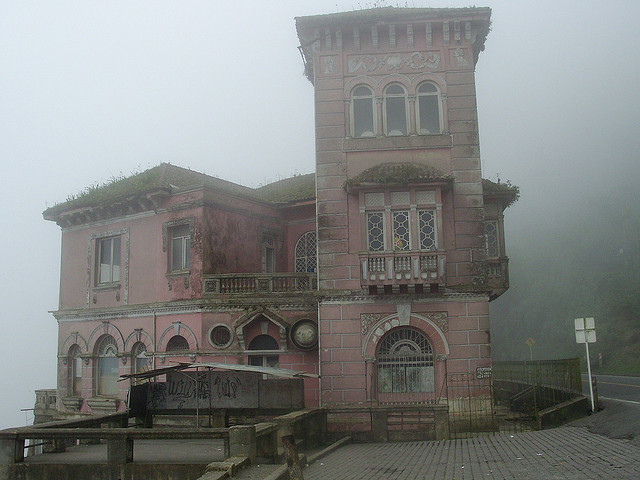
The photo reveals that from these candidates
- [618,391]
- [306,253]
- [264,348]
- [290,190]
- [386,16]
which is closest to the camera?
[386,16]

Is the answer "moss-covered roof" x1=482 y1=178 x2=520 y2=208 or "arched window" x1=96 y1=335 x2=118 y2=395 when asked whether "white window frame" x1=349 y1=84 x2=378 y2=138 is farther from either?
"arched window" x1=96 y1=335 x2=118 y2=395

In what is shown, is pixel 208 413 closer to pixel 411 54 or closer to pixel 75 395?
pixel 75 395

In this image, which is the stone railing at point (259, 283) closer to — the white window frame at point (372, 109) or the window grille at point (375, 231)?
the window grille at point (375, 231)

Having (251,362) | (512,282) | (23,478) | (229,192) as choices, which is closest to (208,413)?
(251,362)

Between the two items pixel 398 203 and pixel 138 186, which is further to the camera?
pixel 138 186

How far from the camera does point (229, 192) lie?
25.3m

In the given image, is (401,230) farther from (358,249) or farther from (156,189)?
(156,189)

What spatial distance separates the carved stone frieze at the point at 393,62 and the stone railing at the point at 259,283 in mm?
7175

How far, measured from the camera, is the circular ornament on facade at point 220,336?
2339cm

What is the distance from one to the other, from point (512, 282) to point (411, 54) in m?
68.6

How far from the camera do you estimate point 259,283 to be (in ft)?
77.4

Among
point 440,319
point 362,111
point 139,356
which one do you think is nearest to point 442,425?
point 440,319

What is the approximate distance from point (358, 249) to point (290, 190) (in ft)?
29.6

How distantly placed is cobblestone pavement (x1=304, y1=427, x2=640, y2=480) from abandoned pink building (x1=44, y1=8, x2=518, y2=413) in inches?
158
